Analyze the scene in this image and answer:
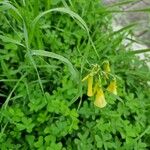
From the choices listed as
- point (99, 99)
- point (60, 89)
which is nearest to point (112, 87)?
point (99, 99)

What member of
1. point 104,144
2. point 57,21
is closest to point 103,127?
point 104,144

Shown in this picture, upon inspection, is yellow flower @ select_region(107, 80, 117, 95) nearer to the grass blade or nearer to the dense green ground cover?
the dense green ground cover

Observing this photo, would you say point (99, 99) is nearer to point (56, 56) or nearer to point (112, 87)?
point (112, 87)

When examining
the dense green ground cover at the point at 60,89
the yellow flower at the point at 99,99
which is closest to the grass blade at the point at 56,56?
the dense green ground cover at the point at 60,89

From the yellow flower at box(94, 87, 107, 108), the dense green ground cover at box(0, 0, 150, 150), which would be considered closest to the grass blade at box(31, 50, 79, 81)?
the dense green ground cover at box(0, 0, 150, 150)

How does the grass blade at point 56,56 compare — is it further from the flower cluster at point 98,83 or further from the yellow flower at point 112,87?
the yellow flower at point 112,87
